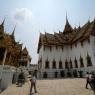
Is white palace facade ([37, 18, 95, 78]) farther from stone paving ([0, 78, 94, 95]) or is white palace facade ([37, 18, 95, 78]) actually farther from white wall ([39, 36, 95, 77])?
stone paving ([0, 78, 94, 95])

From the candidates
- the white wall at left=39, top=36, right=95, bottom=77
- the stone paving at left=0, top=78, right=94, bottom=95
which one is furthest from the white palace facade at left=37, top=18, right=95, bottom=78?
the stone paving at left=0, top=78, right=94, bottom=95

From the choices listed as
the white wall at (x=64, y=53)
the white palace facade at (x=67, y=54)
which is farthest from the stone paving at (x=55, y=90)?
the white wall at (x=64, y=53)

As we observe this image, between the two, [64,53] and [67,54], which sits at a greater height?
[64,53]

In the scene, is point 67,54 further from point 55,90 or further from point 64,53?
point 55,90

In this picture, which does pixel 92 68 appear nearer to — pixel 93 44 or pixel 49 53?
pixel 93 44

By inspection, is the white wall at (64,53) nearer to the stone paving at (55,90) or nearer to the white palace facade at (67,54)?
A: the white palace facade at (67,54)

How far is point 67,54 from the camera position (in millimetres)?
29969

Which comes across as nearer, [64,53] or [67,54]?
[64,53]

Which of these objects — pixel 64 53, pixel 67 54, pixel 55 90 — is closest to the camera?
pixel 55 90

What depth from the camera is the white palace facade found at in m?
24.2

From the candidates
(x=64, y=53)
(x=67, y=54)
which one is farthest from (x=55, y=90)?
(x=67, y=54)

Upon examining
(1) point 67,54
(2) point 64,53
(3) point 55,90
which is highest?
(2) point 64,53

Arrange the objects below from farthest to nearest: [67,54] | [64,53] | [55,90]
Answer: [67,54]
[64,53]
[55,90]

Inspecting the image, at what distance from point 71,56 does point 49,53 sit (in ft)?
17.6
